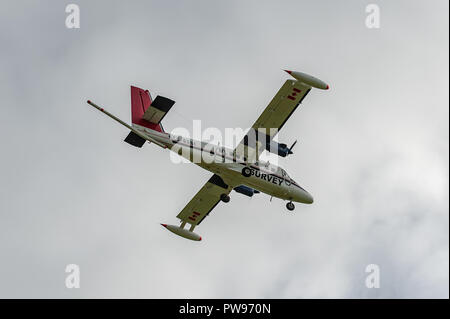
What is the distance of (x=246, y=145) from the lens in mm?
40688

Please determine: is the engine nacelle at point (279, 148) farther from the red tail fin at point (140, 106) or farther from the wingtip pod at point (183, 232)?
the wingtip pod at point (183, 232)

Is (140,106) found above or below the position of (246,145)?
above

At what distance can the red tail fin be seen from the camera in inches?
1547

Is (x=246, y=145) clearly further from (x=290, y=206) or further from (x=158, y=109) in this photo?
(x=158, y=109)

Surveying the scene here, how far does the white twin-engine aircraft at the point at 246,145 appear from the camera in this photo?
38.6m

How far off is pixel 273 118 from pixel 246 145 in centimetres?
223

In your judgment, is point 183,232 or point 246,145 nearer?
point 246,145

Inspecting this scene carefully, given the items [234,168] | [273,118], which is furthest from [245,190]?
[273,118]

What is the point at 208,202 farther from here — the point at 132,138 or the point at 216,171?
the point at 132,138

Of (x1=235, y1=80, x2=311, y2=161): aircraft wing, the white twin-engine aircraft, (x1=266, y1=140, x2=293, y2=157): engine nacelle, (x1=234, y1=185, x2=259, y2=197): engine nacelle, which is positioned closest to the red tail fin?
the white twin-engine aircraft

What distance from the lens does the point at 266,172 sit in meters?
41.7

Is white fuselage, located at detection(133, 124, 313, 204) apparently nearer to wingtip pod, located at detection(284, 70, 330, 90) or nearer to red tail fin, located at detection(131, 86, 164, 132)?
red tail fin, located at detection(131, 86, 164, 132)
